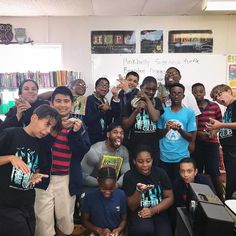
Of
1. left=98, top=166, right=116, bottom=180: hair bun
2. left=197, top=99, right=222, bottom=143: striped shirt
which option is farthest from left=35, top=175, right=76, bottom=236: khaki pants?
left=197, top=99, right=222, bottom=143: striped shirt

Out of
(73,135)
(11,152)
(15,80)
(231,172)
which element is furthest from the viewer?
(15,80)

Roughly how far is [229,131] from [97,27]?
2556 millimetres

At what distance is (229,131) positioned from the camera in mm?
2883

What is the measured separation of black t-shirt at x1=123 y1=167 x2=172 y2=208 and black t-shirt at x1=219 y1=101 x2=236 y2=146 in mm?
822

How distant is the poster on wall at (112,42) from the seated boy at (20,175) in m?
2.66

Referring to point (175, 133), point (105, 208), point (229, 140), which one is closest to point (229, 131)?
point (229, 140)

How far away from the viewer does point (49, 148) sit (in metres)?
2.12

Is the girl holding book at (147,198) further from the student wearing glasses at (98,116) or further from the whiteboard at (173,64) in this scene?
the whiteboard at (173,64)

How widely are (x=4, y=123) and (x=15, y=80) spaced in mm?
1961

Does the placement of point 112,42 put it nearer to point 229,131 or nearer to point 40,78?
point 40,78

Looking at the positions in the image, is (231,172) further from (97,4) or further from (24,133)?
(97,4)

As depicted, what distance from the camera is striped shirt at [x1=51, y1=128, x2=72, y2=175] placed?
90.4 inches

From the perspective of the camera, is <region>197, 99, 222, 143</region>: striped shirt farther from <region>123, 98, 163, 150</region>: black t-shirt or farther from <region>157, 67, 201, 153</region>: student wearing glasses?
<region>123, 98, 163, 150</region>: black t-shirt

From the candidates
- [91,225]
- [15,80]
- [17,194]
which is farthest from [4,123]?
[15,80]
